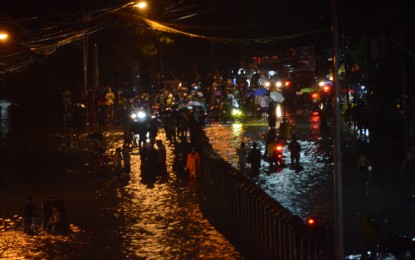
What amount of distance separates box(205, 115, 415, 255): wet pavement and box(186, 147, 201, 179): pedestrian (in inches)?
80.5

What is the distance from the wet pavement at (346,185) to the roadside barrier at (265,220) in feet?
2.39

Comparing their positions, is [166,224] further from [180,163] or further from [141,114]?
[141,114]

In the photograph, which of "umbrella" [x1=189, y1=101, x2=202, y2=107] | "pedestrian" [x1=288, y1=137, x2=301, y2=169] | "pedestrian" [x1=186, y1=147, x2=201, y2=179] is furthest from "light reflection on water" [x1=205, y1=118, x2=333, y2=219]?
"umbrella" [x1=189, y1=101, x2=202, y2=107]

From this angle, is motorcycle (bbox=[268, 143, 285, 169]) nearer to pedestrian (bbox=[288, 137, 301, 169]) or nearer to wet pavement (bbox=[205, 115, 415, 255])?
wet pavement (bbox=[205, 115, 415, 255])

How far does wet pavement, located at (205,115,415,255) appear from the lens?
17.2 meters

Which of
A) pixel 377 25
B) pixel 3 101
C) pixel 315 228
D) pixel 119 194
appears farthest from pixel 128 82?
pixel 315 228

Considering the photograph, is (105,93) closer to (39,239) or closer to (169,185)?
(169,185)

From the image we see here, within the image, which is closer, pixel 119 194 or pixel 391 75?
pixel 119 194

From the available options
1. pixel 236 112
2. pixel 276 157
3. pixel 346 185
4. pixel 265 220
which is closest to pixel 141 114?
pixel 236 112

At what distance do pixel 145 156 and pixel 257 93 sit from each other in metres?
19.0

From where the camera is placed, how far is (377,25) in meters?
39.2

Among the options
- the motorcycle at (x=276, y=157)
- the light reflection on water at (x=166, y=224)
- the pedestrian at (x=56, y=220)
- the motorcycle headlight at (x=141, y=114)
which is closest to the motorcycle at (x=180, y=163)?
the light reflection on water at (x=166, y=224)

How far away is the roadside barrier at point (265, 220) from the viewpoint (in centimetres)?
1245

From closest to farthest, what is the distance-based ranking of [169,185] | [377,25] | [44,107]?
[169,185] → [377,25] → [44,107]
